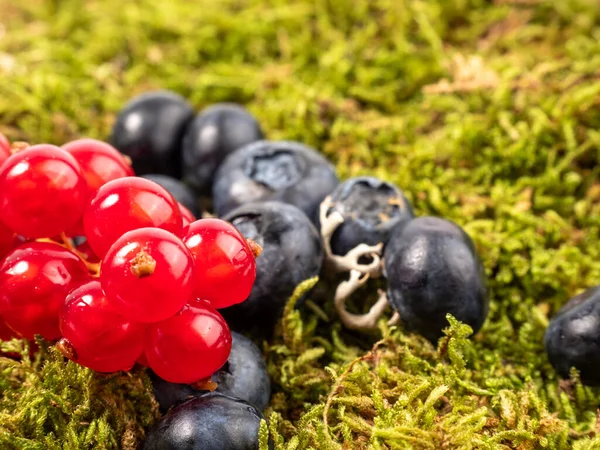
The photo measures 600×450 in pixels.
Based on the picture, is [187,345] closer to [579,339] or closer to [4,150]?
[4,150]

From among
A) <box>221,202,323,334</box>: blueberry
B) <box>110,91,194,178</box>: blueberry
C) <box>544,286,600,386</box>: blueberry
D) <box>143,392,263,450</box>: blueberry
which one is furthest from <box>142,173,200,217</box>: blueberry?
<box>544,286,600,386</box>: blueberry

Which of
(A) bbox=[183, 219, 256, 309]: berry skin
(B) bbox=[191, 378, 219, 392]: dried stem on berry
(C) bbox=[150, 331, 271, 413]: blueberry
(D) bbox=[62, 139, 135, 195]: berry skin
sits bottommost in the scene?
(C) bbox=[150, 331, 271, 413]: blueberry

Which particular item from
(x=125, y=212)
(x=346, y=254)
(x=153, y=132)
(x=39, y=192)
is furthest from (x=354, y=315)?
(x=153, y=132)

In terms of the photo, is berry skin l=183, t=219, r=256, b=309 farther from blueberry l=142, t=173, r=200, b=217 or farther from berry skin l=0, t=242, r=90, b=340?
blueberry l=142, t=173, r=200, b=217

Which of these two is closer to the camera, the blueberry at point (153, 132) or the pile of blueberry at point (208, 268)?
the pile of blueberry at point (208, 268)

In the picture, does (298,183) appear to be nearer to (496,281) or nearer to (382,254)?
(382,254)

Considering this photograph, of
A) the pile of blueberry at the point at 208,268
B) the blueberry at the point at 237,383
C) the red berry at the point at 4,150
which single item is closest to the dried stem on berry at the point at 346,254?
the pile of blueberry at the point at 208,268

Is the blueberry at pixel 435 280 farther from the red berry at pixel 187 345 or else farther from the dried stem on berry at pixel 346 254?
the red berry at pixel 187 345
